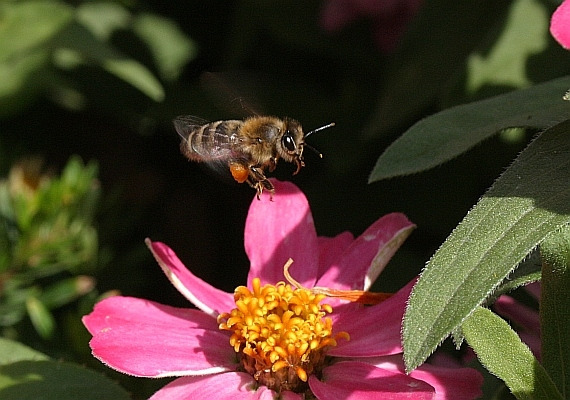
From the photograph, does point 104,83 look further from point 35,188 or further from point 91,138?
point 35,188

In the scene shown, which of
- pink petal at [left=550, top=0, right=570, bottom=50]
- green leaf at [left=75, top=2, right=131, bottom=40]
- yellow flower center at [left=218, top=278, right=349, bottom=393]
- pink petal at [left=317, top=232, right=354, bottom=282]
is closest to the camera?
pink petal at [left=550, top=0, right=570, bottom=50]

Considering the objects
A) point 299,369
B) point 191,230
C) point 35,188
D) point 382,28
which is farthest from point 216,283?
point 299,369

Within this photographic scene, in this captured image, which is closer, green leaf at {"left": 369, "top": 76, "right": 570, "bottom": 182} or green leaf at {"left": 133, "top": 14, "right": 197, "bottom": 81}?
green leaf at {"left": 369, "top": 76, "right": 570, "bottom": 182}

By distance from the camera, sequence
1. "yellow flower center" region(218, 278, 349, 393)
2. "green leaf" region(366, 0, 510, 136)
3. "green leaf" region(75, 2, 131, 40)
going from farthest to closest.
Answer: "green leaf" region(75, 2, 131, 40)
"green leaf" region(366, 0, 510, 136)
"yellow flower center" region(218, 278, 349, 393)

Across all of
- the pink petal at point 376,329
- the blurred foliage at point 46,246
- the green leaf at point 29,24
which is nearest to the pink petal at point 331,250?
the pink petal at point 376,329

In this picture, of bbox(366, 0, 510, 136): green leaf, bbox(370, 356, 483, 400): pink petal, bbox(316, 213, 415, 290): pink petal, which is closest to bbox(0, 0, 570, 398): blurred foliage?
bbox(366, 0, 510, 136): green leaf

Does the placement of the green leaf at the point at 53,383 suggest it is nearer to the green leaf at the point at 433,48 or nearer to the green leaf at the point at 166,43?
the green leaf at the point at 433,48

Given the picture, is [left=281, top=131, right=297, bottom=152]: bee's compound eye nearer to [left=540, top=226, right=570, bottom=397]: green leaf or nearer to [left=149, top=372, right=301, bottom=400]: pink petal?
[left=149, top=372, right=301, bottom=400]: pink petal
